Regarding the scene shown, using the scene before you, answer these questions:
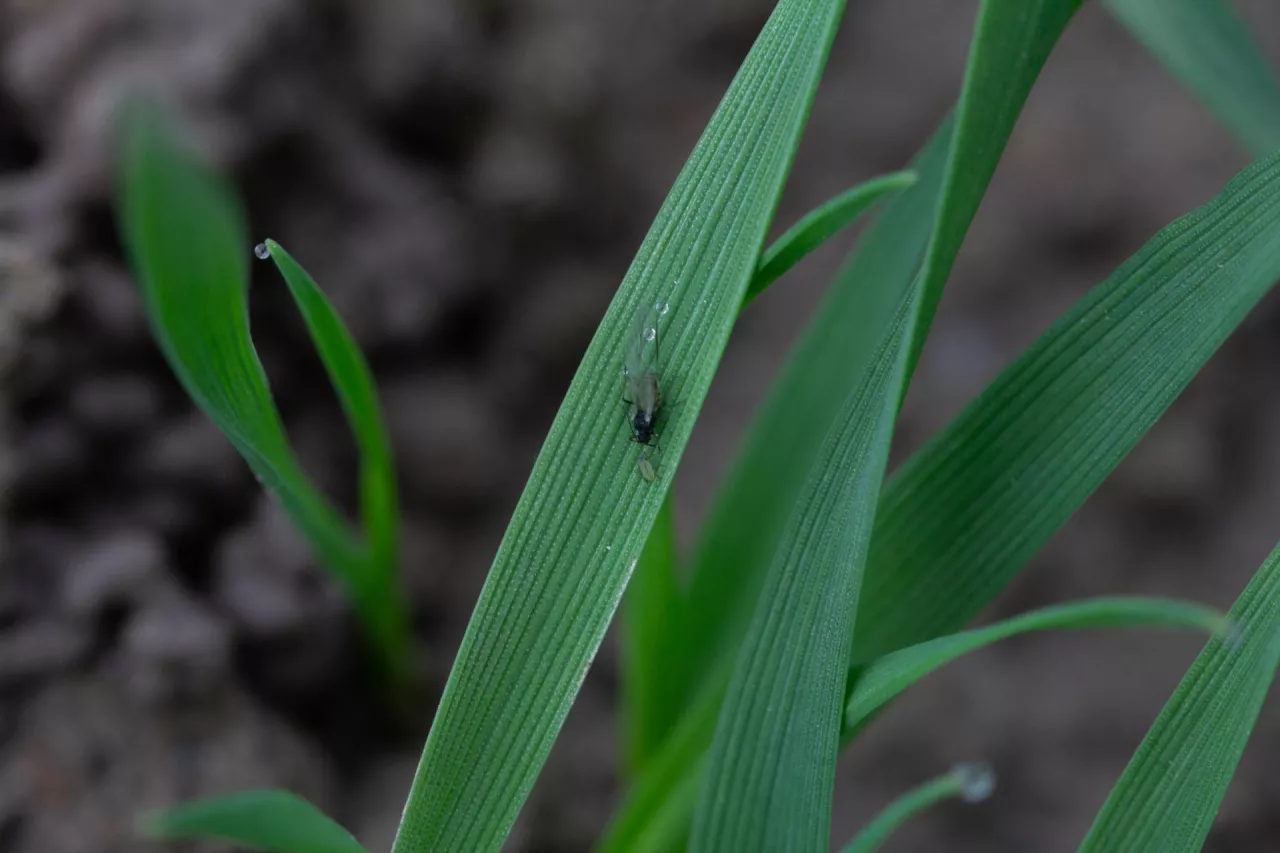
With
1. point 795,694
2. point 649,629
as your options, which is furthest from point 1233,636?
point 649,629

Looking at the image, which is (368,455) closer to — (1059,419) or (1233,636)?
(1059,419)

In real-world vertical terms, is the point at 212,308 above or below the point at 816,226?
below

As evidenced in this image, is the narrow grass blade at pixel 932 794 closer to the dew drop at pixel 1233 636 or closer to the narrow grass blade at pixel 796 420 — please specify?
the dew drop at pixel 1233 636

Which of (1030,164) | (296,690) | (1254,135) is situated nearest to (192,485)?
(296,690)

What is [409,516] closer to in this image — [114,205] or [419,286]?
[419,286]

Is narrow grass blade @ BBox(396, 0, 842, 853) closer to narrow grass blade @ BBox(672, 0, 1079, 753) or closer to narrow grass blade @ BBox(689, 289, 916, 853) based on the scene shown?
narrow grass blade @ BBox(689, 289, 916, 853)

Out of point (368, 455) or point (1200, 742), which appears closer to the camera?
point (1200, 742)
